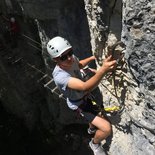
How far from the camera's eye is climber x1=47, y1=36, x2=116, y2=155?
16.1 feet

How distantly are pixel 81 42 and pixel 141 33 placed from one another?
3.56 meters

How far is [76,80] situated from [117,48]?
768 mm

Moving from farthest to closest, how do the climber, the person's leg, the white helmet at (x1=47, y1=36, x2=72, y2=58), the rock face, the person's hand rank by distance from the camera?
the person's leg
the white helmet at (x1=47, y1=36, x2=72, y2=58)
the climber
the person's hand
the rock face

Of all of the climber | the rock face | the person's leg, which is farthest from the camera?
the person's leg

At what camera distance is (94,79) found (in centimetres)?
487

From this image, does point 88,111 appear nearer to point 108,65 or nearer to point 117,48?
point 117,48

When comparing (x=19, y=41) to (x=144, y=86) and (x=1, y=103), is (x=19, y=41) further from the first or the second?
(x=144, y=86)

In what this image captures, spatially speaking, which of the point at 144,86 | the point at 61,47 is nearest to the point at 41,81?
the point at 61,47

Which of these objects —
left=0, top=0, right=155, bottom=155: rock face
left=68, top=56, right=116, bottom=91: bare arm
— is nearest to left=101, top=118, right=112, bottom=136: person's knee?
left=0, top=0, right=155, bottom=155: rock face

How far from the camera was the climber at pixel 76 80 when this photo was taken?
4922 millimetres

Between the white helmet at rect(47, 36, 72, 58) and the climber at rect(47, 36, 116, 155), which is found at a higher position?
the white helmet at rect(47, 36, 72, 58)

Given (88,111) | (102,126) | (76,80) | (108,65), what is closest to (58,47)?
(76,80)

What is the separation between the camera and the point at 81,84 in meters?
5.12

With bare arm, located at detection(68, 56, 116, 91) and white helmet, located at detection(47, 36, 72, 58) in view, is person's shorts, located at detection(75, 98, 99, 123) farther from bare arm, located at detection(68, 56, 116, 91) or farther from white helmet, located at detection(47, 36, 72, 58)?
white helmet, located at detection(47, 36, 72, 58)
